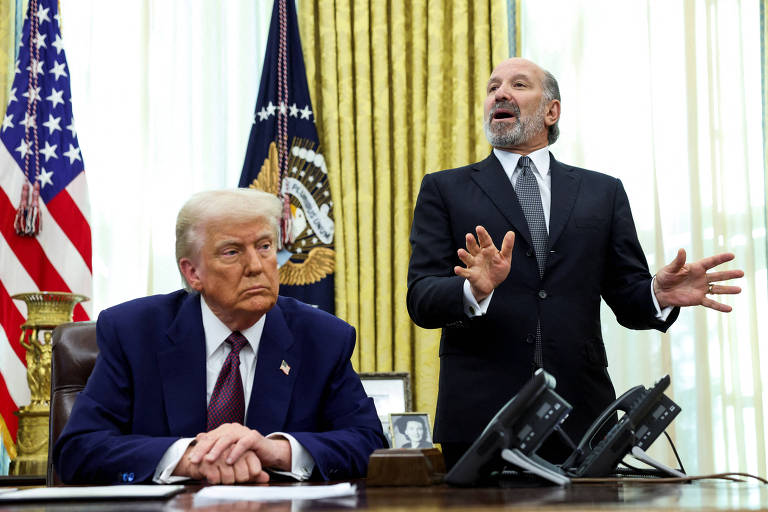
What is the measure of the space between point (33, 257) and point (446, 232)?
8.30 feet

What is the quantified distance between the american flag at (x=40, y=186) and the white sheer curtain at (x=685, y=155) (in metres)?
2.45

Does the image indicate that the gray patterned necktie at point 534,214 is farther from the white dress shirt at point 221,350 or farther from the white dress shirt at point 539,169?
the white dress shirt at point 221,350

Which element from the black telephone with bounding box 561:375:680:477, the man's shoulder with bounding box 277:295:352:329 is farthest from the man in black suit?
the black telephone with bounding box 561:375:680:477

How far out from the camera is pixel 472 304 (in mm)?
2234

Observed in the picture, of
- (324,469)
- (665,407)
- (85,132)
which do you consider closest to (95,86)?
(85,132)

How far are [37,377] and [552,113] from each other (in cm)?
240

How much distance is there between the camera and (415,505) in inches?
42.2

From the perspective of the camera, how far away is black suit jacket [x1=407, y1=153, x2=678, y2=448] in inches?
95.3

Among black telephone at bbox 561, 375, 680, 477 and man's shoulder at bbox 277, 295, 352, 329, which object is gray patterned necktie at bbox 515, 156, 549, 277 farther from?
black telephone at bbox 561, 375, 680, 477

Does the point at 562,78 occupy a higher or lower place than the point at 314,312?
higher

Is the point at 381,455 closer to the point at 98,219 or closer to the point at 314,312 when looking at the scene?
the point at 314,312

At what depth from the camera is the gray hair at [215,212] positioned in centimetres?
200

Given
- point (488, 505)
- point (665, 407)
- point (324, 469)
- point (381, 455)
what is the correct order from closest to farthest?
point (488, 505)
point (381, 455)
point (665, 407)
point (324, 469)

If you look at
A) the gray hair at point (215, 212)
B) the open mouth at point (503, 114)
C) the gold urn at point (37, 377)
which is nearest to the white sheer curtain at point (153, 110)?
the gold urn at point (37, 377)
